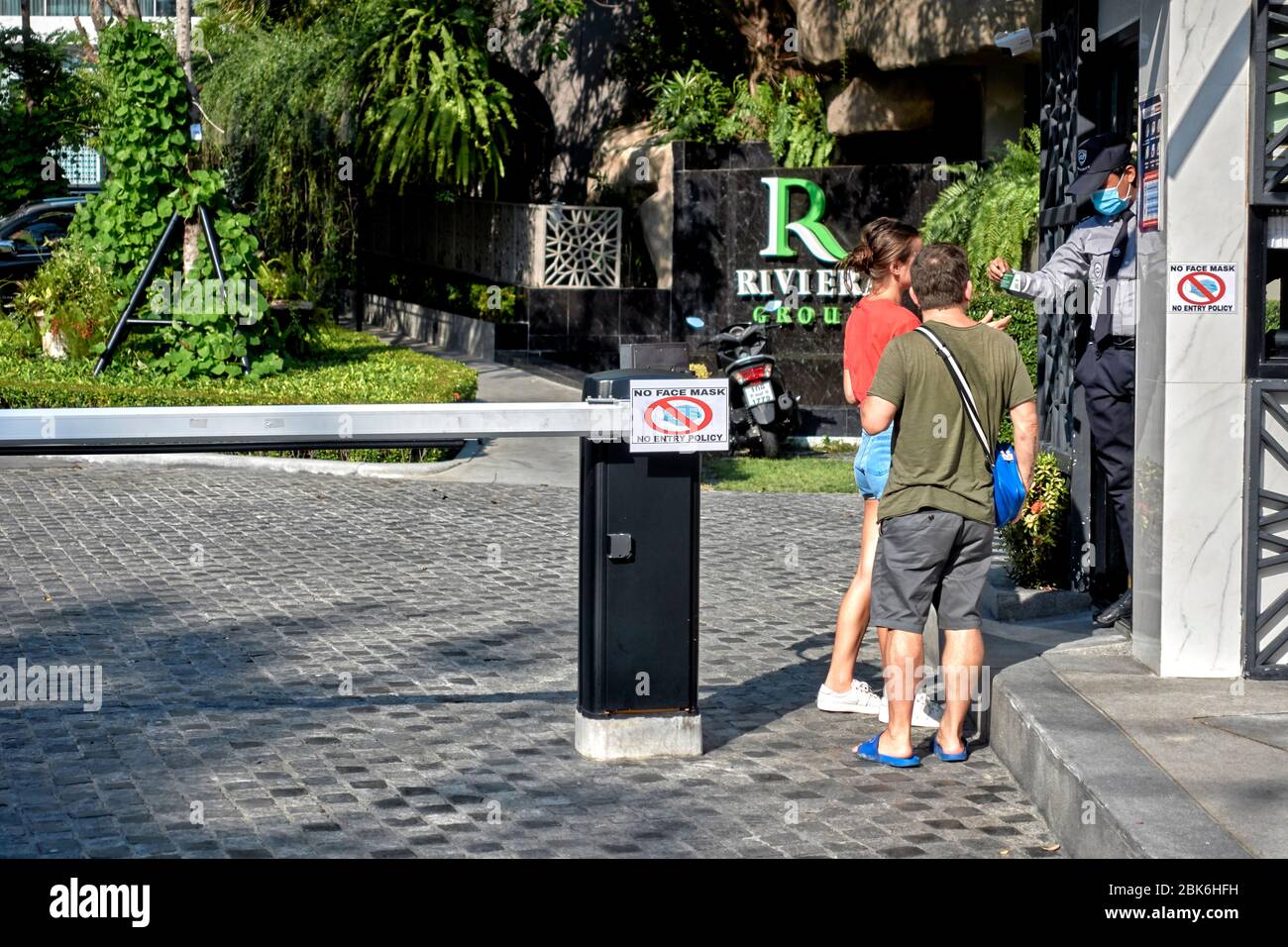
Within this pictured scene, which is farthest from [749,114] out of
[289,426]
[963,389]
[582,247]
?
[289,426]

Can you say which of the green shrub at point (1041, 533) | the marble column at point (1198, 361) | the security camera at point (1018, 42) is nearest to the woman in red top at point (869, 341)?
the marble column at point (1198, 361)

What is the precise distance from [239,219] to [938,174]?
6.91m

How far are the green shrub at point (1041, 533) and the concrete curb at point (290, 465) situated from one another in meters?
6.02

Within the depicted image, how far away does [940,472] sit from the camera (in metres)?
6.16

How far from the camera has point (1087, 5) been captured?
851 centimetres

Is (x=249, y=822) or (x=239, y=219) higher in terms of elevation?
(x=239, y=219)

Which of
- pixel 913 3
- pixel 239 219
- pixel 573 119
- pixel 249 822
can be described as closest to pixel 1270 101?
pixel 249 822

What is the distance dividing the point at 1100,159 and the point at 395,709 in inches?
159

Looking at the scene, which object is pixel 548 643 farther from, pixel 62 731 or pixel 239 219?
pixel 239 219

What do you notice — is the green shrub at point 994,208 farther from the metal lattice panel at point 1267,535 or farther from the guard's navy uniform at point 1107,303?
the metal lattice panel at point 1267,535

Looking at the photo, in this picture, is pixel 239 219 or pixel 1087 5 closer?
pixel 1087 5

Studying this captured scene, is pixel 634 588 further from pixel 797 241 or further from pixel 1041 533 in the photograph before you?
pixel 797 241

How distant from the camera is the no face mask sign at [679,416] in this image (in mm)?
6168

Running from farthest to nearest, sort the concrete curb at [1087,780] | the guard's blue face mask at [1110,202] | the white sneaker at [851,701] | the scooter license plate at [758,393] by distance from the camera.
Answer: the scooter license plate at [758,393]
the guard's blue face mask at [1110,202]
the white sneaker at [851,701]
the concrete curb at [1087,780]
